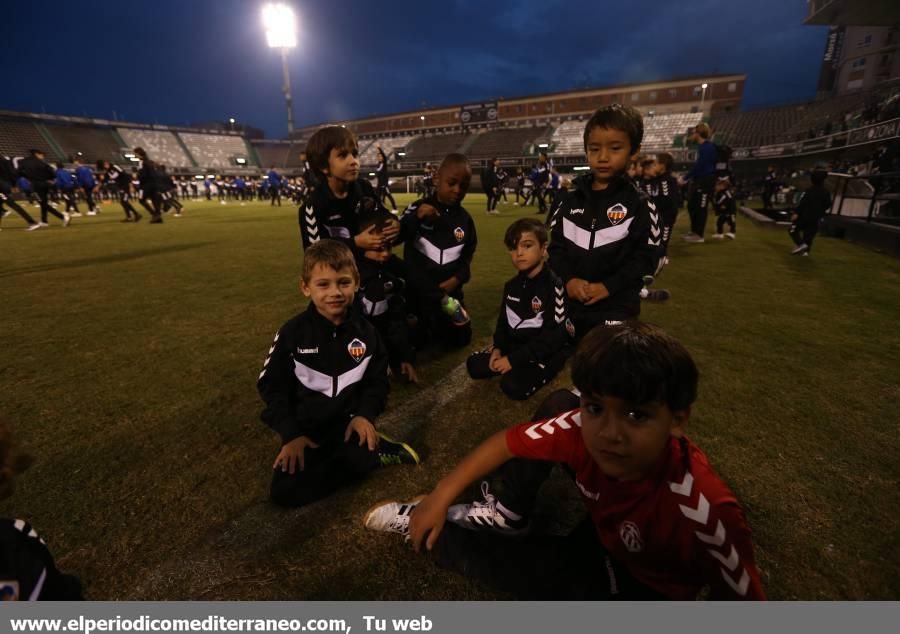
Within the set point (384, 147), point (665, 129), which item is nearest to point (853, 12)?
point (665, 129)

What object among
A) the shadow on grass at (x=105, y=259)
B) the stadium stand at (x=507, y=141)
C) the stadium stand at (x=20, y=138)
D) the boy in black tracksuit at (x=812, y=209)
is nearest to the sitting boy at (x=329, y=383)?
the shadow on grass at (x=105, y=259)

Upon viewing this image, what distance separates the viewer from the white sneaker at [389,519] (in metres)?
1.75

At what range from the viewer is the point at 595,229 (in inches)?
126

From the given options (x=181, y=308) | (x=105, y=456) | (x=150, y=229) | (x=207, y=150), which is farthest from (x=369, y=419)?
(x=207, y=150)

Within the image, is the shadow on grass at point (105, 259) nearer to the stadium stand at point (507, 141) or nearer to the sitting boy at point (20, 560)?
the sitting boy at point (20, 560)

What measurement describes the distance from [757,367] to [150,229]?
49.5 ft

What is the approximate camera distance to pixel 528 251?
2.99m

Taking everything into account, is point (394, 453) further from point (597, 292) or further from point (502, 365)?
point (597, 292)

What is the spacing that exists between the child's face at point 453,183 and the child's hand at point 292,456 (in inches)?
94.1

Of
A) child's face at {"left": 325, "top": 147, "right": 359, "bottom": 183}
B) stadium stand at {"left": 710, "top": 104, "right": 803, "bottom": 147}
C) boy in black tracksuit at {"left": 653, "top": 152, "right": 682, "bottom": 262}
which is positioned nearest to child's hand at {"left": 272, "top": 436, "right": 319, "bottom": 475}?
child's face at {"left": 325, "top": 147, "right": 359, "bottom": 183}

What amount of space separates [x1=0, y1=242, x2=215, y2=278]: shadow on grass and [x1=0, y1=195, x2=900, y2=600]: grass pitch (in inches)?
76.8

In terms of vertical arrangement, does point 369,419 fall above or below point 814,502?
above

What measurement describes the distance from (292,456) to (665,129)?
53.8 m

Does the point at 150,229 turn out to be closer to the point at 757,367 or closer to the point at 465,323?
the point at 465,323
